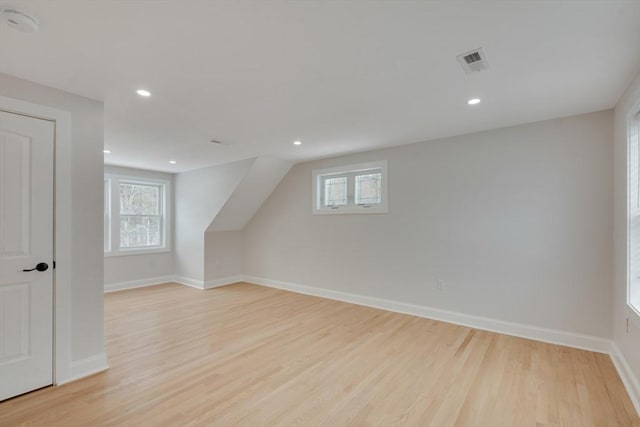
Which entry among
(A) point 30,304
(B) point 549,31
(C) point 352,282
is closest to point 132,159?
(A) point 30,304

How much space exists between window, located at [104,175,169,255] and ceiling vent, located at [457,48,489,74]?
590 cm

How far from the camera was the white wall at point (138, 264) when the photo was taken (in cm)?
522

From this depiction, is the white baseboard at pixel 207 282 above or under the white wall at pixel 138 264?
A: under

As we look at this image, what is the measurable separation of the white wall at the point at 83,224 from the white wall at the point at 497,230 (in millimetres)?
3155

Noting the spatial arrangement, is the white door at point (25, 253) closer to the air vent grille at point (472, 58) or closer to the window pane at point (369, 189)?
the air vent grille at point (472, 58)

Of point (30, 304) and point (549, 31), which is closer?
point (549, 31)

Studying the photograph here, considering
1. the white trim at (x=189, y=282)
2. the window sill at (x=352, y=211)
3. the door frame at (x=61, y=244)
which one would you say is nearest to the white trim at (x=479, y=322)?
the window sill at (x=352, y=211)

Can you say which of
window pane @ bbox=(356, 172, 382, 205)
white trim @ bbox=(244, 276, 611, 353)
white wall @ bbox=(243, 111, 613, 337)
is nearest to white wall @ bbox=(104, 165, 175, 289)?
white trim @ bbox=(244, 276, 611, 353)

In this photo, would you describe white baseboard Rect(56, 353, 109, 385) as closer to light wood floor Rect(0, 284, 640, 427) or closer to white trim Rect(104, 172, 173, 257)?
light wood floor Rect(0, 284, 640, 427)

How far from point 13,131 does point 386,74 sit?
9.04ft

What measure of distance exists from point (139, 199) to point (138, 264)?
1.31 metres

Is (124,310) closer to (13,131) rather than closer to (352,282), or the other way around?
(13,131)

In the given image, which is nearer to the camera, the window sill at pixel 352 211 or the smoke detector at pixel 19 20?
the smoke detector at pixel 19 20

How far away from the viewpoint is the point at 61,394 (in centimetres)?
210
